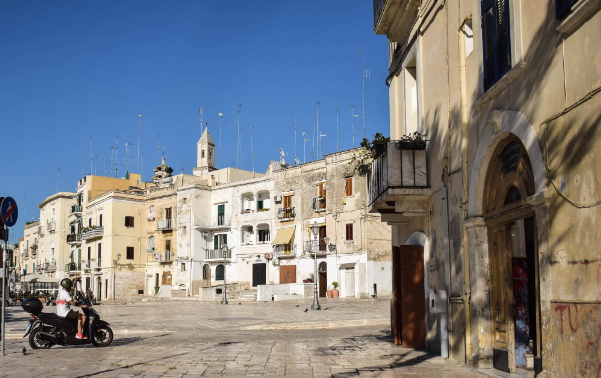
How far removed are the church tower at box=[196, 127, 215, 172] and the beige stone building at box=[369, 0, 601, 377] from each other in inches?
2131

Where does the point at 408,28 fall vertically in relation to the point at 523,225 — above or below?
above

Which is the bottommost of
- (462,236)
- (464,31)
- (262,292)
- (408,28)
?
(262,292)

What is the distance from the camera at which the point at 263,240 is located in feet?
173

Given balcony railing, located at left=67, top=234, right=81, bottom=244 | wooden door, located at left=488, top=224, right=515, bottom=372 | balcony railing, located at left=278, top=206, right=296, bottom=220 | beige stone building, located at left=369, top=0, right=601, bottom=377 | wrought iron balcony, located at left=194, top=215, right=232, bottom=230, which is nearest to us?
beige stone building, located at left=369, top=0, right=601, bottom=377

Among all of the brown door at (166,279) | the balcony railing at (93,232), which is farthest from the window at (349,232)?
the balcony railing at (93,232)

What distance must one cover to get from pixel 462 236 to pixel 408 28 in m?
5.52

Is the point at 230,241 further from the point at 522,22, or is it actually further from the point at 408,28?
the point at 522,22

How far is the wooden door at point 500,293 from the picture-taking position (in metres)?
8.88

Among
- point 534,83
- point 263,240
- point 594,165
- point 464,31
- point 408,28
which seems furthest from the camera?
point 263,240

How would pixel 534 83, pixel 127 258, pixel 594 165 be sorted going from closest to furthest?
pixel 594 165
pixel 534 83
pixel 127 258

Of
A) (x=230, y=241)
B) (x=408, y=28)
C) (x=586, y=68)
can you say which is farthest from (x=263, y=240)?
(x=586, y=68)

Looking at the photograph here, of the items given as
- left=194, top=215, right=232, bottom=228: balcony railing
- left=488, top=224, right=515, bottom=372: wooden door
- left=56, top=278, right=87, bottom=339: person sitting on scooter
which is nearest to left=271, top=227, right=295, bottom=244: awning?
left=194, top=215, right=232, bottom=228: balcony railing

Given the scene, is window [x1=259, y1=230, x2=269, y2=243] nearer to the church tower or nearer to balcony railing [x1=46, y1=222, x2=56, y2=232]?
the church tower

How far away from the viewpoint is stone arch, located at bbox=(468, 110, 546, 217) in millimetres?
7188
